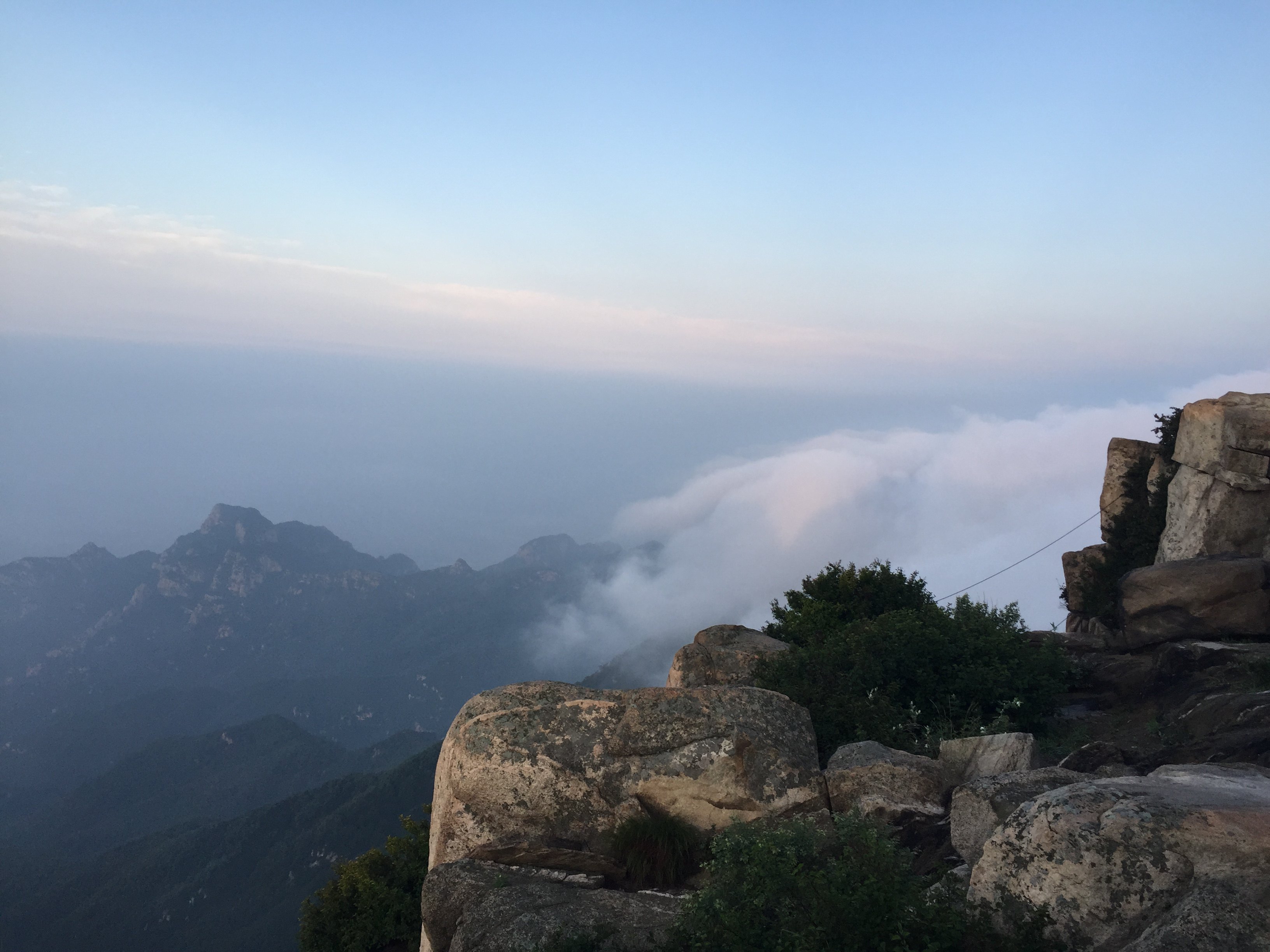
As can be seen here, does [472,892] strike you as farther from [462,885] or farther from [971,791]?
[971,791]

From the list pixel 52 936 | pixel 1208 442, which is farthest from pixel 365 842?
pixel 1208 442

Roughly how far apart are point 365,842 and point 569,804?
149 m

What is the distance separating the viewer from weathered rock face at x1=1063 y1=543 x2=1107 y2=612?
36406mm

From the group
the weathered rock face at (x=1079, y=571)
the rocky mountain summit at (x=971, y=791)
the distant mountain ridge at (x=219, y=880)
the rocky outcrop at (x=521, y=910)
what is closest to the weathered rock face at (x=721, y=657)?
the rocky mountain summit at (x=971, y=791)

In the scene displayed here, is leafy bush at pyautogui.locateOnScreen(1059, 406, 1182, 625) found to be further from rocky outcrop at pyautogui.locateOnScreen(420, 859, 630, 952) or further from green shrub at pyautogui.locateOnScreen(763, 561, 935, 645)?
rocky outcrop at pyautogui.locateOnScreen(420, 859, 630, 952)

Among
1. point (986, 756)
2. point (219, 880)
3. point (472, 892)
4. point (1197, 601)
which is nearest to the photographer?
point (472, 892)

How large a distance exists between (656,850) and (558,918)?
2133 mm

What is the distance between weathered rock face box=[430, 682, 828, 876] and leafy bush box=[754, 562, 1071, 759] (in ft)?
9.64

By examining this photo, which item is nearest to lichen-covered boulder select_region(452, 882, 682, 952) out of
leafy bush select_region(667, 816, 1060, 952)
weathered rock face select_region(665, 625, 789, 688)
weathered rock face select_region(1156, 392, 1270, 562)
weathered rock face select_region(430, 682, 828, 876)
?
leafy bush select_region(667, 816, 1060, 952)

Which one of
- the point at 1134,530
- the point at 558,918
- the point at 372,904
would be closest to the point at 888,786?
the point at 558,918

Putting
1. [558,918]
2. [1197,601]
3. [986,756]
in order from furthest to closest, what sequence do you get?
[1197,601]
[986,756]
[558,918]

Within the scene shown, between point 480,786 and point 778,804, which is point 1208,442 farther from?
point 480,786

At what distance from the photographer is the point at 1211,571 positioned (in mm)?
19359

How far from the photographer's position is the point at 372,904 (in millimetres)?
21750
